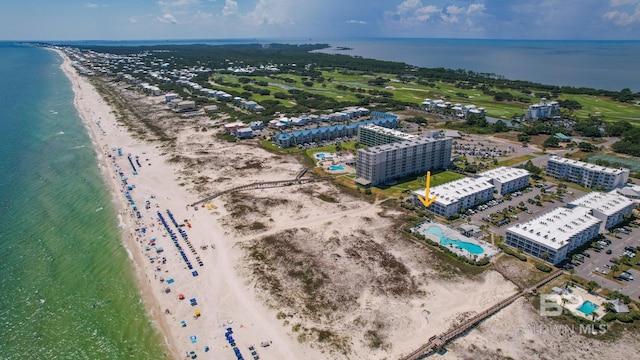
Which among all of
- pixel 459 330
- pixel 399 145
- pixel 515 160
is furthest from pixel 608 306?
pixel 515 160

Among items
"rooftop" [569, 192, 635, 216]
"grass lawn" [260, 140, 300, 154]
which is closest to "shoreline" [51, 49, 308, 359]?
"grass lawn" [260, 140, 300, 154]

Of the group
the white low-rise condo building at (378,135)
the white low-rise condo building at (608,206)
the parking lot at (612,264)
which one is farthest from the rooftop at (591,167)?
the white low-rise condo building at (378,135)

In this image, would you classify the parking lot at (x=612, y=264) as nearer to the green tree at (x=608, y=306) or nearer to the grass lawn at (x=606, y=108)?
the green tree at (x=608, y=306)

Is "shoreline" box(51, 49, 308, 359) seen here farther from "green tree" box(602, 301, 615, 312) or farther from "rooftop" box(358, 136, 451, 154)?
"green tree" box(602, 301, 615, 312)

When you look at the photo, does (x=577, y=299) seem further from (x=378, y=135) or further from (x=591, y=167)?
(x=378, y=135)

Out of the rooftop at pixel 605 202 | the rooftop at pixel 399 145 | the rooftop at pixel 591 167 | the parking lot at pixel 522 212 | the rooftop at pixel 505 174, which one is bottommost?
the parking lot at pixel 522 212

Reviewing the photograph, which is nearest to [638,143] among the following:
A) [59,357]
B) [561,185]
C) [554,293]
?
[561,185]
